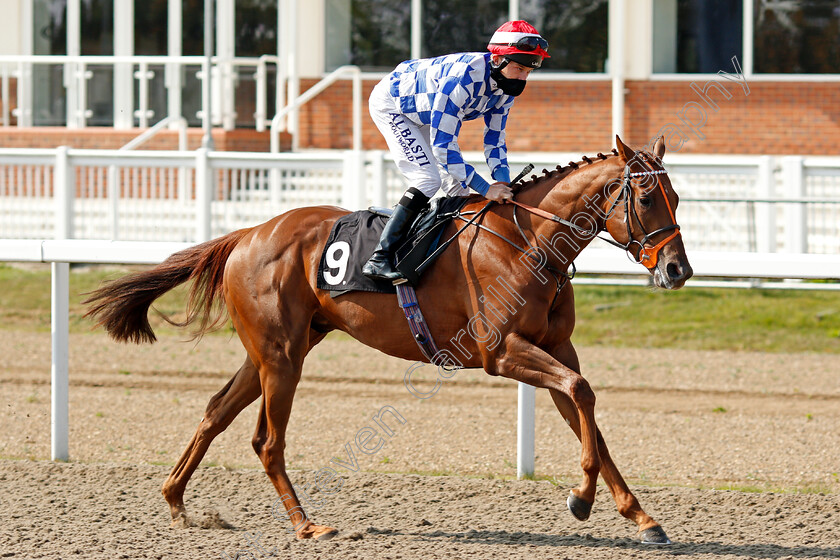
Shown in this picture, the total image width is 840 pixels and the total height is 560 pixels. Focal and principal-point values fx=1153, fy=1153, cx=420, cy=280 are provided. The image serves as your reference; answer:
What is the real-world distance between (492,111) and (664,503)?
1.94 metres

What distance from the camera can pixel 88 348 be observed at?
10.0 metres

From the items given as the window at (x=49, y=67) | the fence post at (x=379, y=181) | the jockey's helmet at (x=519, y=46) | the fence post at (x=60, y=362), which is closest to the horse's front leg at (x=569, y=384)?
the jockey's helmet at (x=519, y=46)

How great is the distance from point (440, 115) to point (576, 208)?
0.67m

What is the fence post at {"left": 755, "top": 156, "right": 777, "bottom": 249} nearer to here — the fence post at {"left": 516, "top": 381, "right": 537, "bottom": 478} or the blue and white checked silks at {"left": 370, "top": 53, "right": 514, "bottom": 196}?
the fence post at {"left": 516, "top": 381, "right": 537, "bottom": 478}

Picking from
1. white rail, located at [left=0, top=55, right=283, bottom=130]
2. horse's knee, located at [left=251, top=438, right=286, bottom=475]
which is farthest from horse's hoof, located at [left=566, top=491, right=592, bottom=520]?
white rail, located at [left=0, top=55, right=283, bottom=130]

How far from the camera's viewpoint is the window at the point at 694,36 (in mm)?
14169

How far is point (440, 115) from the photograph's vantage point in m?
4.67

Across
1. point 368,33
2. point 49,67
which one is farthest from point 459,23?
point 49,67

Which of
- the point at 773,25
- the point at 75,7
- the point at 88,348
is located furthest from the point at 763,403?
the point at 75,7

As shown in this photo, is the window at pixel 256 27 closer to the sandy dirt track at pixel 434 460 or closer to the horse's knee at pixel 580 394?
the sandy dirt track at pixel 434 460

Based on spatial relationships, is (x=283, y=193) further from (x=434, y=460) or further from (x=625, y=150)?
(x=625, y=150)

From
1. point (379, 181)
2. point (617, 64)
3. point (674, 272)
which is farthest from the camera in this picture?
point (617, 64)

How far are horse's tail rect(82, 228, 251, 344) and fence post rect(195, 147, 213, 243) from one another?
5510mm

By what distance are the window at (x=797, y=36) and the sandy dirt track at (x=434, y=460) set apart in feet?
18.7
